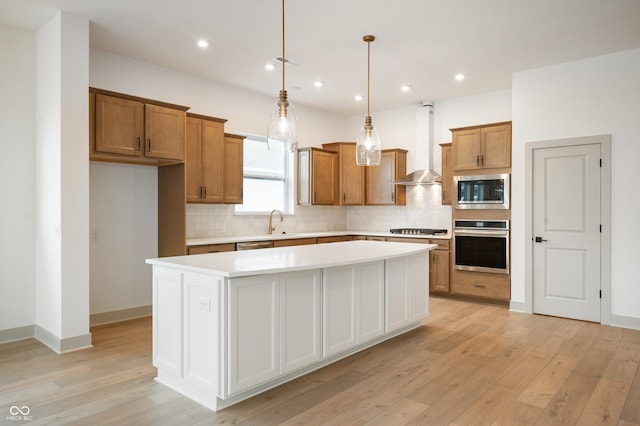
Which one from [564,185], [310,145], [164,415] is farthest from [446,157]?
[164,415]

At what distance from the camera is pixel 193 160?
5.17 meters

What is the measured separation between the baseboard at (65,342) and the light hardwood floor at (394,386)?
2.8 inches

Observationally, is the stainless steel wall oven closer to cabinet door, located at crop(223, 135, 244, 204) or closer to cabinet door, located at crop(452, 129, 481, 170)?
cabinet door, located at crop(452, 129, 481, 170)

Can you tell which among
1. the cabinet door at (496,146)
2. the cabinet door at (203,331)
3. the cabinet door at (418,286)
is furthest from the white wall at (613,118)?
the cabinet door at (203,331)

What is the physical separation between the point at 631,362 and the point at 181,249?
15.0 ft

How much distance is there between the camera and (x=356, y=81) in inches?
232

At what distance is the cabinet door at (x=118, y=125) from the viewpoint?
14.0 feet

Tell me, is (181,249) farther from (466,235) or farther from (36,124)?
(466,235)

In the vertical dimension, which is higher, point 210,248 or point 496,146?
point 496,146

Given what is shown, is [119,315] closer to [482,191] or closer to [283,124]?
[283,124]

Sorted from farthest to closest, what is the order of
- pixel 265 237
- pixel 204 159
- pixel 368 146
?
pixel 265 237 → pixel 204 159 → pixel 368 146

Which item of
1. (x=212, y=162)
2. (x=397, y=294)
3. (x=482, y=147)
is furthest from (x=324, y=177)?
(x=397, y=294)

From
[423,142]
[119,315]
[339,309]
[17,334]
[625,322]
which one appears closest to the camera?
[339,309]

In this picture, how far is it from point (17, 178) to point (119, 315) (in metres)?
1.85
